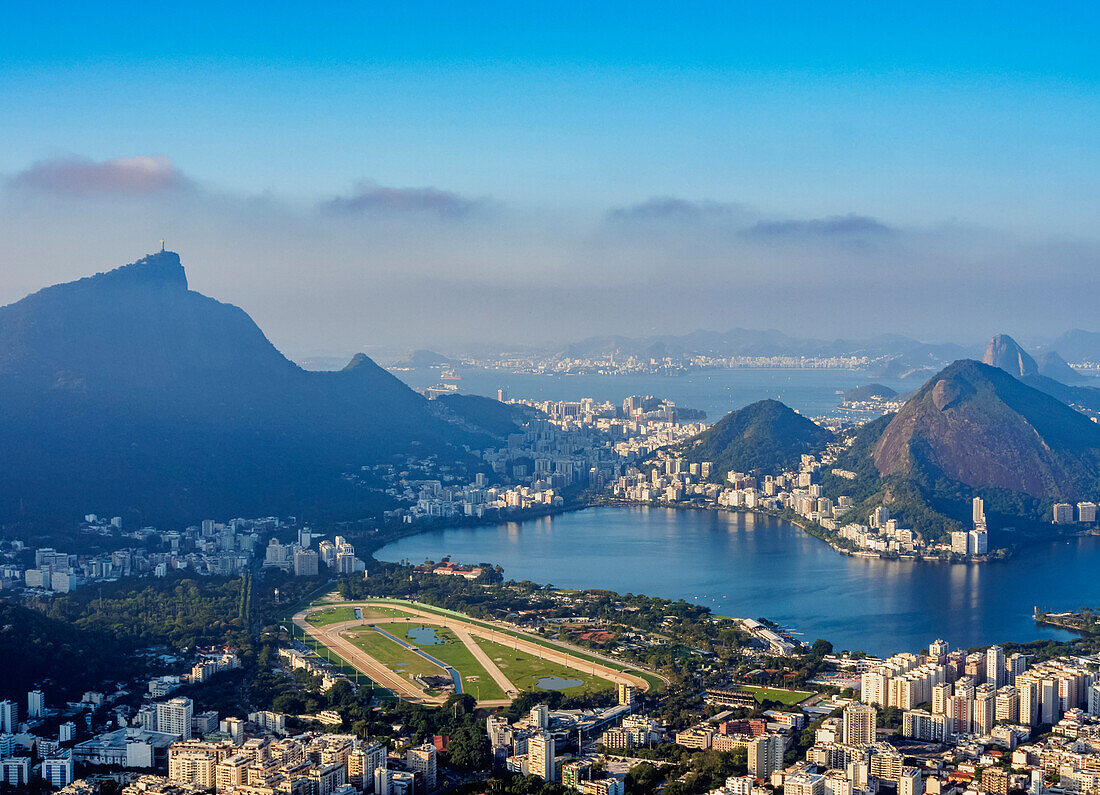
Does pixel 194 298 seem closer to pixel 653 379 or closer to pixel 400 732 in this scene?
pixel 400 732

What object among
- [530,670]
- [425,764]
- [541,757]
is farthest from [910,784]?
[530,670]

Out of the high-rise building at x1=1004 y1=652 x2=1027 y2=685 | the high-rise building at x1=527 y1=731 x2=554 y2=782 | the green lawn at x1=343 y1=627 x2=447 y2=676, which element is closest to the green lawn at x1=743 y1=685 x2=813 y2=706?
the high-rise building at x1=1004 y1=652 x2=1027 y2=685

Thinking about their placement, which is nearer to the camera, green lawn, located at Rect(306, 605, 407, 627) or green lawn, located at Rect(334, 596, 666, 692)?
green lawn, located at Rect(334, 596, 666, 692)

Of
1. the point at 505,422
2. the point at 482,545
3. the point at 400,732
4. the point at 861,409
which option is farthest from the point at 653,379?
the point at 400,732

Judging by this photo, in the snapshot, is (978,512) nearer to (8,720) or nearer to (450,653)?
(450,653)

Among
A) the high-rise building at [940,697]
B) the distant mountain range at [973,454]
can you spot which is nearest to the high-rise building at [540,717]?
the high-rise building at [940,697]

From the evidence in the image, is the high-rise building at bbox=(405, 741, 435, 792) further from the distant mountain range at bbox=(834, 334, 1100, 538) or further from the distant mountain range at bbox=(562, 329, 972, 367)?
the distant mountain range at bbox=(562, 329, 972, 367)
